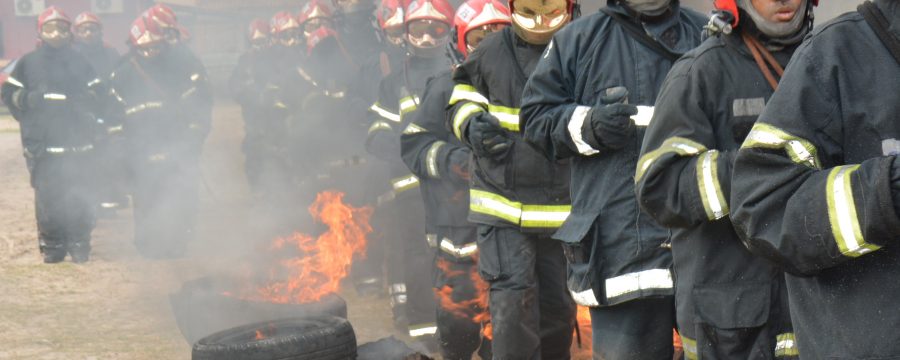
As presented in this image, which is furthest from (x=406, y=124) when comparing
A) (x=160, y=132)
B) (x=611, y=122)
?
(x=160, y=132)

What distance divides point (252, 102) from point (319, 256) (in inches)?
316

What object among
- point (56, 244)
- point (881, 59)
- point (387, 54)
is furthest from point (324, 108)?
point (881, 59)

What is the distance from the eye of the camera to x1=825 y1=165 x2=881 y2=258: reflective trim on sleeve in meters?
2.85

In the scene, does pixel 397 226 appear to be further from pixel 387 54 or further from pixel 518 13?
pixel 518 13

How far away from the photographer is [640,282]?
5.21m

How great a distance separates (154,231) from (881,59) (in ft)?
39.2

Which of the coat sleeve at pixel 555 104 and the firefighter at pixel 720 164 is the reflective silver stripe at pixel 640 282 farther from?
the firefighter at pixel 720 164

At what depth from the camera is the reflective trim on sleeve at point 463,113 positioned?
22.4 ft

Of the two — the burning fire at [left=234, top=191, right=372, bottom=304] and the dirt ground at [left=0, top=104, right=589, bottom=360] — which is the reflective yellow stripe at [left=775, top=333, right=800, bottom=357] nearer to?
the dirt ground at [left=0, top=104, right=589, bottom=360]

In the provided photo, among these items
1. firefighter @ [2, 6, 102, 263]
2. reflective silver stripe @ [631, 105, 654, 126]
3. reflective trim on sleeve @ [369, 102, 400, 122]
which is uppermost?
reflective silver stripe @ [631, 105, 654, 126]

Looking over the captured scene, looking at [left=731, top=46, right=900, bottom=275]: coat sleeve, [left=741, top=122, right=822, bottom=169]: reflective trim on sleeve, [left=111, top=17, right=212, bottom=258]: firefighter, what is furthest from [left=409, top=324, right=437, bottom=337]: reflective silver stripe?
[left=741, top=122, right=822, bottom=169]: reflective trim on sleeve

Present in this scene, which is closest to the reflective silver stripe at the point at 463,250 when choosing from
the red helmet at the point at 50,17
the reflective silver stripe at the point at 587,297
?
the reflective silver stripe at the point at 587,297

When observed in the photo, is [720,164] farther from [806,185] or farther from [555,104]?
[555,104]

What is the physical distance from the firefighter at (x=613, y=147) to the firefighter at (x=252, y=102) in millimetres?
12018
